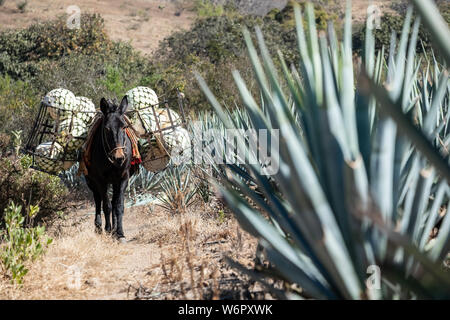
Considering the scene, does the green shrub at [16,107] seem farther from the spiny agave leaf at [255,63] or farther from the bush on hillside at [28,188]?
the spiny agave leaf at [255,63]

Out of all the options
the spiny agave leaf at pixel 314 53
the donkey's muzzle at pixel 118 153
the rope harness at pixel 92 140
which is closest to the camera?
the spiny agave leaf at pixel 314 53

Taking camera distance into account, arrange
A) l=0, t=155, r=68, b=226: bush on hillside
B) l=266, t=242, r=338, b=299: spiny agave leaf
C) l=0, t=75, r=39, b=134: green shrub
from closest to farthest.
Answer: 1. l=266, t=242, r=338, b=299: spiny agave leaf
2. l=0, t=155, r=68, b=226: bush on hillside
3. l=0, t=75, r=39, b=134: green shrub

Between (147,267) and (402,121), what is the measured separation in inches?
162

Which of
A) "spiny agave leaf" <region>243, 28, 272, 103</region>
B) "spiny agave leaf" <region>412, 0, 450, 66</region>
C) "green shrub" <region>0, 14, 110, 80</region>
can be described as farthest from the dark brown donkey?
"green shrub" <region>0, 14, 110, 80</region>

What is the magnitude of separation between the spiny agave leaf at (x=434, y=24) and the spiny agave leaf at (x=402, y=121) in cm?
16

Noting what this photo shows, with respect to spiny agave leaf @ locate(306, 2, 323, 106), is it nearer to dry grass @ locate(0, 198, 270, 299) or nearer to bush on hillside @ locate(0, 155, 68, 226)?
dry grass @ locate(0, 198, 270, 299)

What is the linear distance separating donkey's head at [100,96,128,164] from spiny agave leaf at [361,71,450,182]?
542 centimetres

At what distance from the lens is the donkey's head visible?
6531 millimetres

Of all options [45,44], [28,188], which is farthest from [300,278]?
[45,44]

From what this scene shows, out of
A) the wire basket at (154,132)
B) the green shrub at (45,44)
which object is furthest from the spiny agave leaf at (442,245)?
the green shrub at (45,44)

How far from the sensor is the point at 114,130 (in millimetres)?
6543

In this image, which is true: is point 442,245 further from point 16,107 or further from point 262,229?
point 16,107

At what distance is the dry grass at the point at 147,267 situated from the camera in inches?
146
